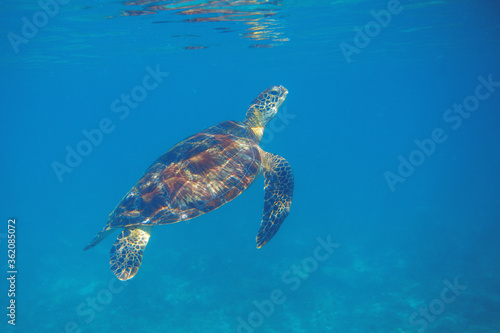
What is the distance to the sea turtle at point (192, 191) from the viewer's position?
6.80 m

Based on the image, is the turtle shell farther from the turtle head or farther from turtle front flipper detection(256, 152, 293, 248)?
the turtle head

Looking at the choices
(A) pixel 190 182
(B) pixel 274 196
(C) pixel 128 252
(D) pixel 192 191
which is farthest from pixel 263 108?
(C) pixel 128 252

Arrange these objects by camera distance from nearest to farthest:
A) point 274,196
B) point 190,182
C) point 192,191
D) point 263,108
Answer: point 192,191, point 190,182, point 274,196, point 263,108

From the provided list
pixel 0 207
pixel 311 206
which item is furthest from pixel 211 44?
pixel 0 207

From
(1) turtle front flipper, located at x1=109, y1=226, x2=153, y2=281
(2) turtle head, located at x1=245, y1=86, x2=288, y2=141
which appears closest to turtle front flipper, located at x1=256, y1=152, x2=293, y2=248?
(2) turtle head, located at x1=245, y1=86, x2=288, y2=141

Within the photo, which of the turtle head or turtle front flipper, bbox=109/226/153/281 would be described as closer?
turtle front flipper, bbox=109/226/153/281

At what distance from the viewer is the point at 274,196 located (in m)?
7.69

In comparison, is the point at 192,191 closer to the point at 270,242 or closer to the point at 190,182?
the point at 190,182

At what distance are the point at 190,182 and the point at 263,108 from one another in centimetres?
491

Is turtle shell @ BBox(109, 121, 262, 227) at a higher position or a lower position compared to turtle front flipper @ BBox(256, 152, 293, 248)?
higher

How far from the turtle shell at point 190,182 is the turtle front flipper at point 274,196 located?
2.07 ft

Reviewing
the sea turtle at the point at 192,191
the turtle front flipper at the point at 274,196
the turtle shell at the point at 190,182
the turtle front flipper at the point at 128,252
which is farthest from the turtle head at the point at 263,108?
the turtle front flipper at the point at 128,252

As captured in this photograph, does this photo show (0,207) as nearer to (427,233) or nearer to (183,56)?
(183,56)

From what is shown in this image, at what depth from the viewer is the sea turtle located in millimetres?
6797
